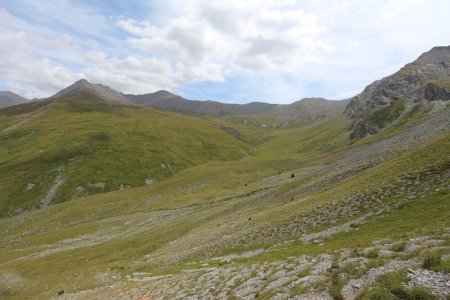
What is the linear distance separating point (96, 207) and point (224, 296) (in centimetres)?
10410

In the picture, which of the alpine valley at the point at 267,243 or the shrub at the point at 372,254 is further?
the shrub at the point at 372,254

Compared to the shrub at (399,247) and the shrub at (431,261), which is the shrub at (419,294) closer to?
the shrub at (431,261)

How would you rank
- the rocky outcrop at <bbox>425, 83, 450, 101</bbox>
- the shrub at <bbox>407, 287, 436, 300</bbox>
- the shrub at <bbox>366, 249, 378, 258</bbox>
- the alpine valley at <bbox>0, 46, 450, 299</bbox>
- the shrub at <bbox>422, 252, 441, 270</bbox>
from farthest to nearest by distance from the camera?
the rocky outcrop at <bbox>425, 83, 450, 101</bbox> → the shrub at <bbox>366, 249, 378, 258</bbox> → the alpine valley at <bbox>0, 46, 450, 299</bbox> → the shrub at <bbox>422, 252, 441, 270</bbox> → the shrub at <bbox>407, 287, 436, 300</bbox>

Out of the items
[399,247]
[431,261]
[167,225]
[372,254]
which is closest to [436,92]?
[167,225]

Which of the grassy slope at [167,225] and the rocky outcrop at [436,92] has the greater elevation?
the rocky outcrop at [436,92]

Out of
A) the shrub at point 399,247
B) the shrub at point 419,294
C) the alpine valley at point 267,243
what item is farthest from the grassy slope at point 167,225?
the shrub at point 419,294

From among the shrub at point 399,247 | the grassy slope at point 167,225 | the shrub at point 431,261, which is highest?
the shrub at point 431,261

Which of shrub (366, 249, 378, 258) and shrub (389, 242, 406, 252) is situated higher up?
shrub (389, 242, 406, 252)

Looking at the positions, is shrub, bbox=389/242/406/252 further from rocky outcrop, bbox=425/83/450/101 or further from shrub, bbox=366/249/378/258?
rocky outcrop, bbox=425/83/450/101

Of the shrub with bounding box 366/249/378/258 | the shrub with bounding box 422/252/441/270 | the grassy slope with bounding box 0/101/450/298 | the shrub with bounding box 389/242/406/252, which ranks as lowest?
the grassy slope with bounding box 0/101/450/298

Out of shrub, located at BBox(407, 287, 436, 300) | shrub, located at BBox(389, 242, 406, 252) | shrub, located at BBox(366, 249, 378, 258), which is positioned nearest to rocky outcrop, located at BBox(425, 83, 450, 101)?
shrub, located at BBox(389, 242, 406, 252)

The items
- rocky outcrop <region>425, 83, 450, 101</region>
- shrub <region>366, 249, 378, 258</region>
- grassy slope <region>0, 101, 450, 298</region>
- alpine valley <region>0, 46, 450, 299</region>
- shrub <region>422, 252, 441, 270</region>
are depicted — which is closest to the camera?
shrub <region>422, 252, 441, 270</region>

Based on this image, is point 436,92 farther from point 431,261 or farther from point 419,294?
point 419,294

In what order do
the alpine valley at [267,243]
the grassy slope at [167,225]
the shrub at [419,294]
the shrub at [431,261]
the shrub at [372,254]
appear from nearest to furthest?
the shrub at [419,294], the shrub at [431,261], the alpine valley at [267,243], the shrub at [372,254], the grassy slope at [167,225]
